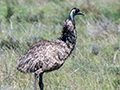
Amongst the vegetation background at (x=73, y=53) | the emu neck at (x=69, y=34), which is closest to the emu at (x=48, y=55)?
the emu neck at (x=69, y=34)

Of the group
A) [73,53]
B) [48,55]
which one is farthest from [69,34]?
[73,53]

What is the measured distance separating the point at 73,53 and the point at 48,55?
2399 millimetres

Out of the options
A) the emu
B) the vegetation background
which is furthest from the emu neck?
the vegetation background

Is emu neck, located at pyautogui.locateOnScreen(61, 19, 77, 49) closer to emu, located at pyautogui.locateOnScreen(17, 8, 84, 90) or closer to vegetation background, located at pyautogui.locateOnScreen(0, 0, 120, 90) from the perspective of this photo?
emu, located at pyautogui.locateOnScreen(17, 8, 84, 90)

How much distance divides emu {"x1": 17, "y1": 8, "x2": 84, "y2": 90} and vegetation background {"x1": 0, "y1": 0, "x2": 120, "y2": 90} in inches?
14.8

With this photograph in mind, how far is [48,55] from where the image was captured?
4.56m

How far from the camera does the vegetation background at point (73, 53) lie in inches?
214

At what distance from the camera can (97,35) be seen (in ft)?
27.8

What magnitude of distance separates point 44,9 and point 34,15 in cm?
122

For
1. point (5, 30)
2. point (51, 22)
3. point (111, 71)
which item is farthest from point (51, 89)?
point (51, 22)

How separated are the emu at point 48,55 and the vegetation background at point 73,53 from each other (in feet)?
1.23

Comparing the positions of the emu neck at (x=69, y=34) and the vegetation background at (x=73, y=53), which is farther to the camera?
the vegetation background at (x=73, y=53)

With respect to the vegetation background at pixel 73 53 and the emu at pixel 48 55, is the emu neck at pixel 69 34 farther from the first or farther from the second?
the vegetation background at pixel 73 53

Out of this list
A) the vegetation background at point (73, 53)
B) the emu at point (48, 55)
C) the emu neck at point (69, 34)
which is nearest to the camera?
the emu at point (48, 55)
